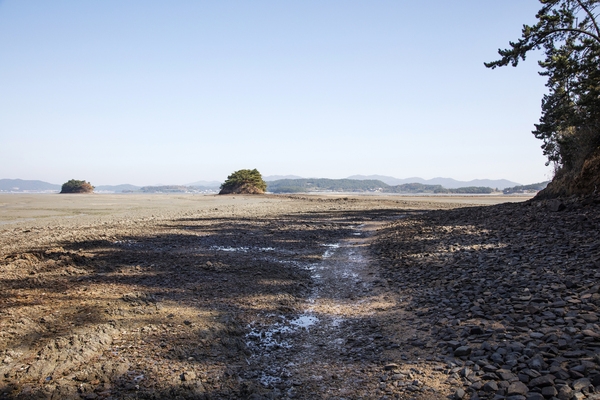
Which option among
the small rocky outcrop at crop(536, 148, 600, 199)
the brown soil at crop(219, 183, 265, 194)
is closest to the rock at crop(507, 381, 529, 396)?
the small rocky outcrop at crop(536, 148, 600, 199)

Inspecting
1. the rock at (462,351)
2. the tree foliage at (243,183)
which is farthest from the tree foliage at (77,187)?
the rock at (462,351)

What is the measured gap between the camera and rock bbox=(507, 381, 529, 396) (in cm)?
395

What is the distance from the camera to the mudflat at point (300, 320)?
14.5 feet

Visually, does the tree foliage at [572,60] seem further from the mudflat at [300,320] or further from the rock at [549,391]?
the rock at [549,391]

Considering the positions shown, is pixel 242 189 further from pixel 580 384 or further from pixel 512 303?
pixel 580 384

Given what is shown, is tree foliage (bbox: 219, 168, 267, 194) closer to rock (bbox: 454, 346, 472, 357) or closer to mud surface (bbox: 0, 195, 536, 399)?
mud surface (bbox: 0, 195, 536, 399)

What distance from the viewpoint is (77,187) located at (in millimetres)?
60000

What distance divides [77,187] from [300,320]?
64.0m

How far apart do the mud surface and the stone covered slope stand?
0.40 m

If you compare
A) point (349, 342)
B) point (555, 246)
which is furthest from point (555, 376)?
point (555, 246)

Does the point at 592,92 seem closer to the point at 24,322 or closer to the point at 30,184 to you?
the point at 24,322

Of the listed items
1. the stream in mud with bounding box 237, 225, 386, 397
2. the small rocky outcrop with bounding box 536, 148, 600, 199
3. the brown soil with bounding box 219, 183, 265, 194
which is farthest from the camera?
the brown soil with bounding box 219, 183, 265, 194

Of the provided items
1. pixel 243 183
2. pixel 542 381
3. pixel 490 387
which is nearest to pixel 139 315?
pixel 490 387

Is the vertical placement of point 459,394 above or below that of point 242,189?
below
